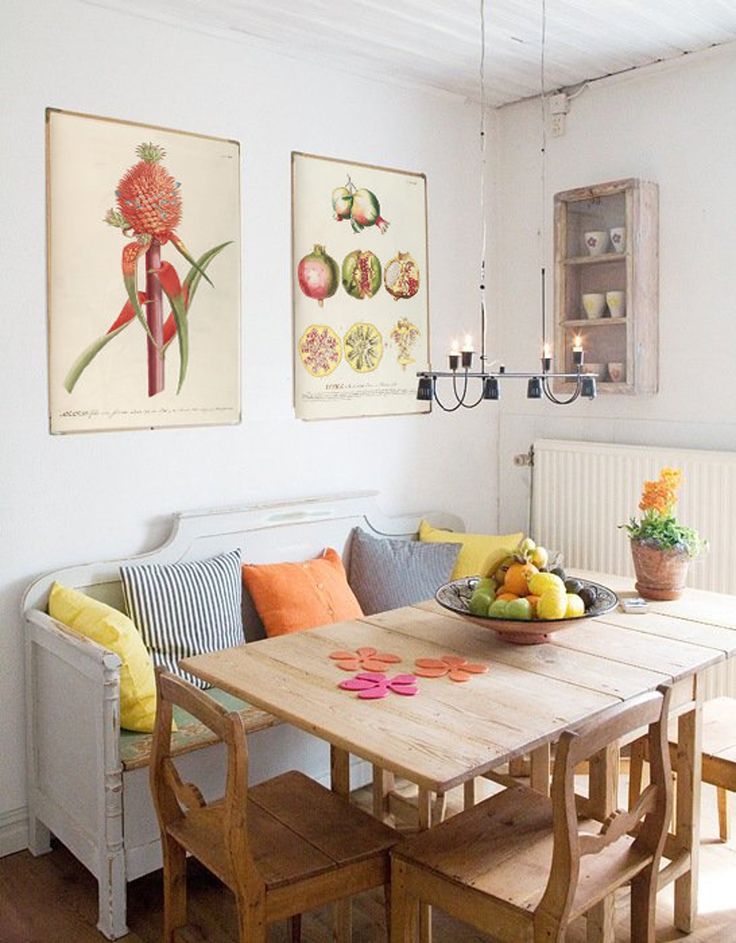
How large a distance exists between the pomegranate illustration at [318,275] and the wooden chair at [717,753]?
1933 mm

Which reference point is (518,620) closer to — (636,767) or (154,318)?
(636,767)

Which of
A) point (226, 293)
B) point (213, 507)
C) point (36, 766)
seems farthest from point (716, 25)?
point (36, 766)

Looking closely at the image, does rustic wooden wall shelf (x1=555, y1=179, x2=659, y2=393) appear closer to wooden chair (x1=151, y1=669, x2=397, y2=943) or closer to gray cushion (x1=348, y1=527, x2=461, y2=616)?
gray cushion (x1=348, y1=527, x2=461, y2=616)

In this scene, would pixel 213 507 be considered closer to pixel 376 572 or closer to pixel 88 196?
pixel 376 572

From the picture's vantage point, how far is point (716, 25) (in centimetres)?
336

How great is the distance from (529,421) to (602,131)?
4.00ft

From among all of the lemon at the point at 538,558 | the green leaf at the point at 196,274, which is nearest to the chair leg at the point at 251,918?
the lemon at the point at 538,558

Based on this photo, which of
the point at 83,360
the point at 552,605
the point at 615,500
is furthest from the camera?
the point at 615,500

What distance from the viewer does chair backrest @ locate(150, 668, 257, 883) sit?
1904mm

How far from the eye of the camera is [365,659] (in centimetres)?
241

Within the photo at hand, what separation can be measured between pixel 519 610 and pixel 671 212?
2.04 meters

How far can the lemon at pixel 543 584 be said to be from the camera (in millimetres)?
2416

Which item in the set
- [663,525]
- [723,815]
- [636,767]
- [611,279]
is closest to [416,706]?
[636,767]

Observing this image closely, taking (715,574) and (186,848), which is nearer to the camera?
(186,848)
